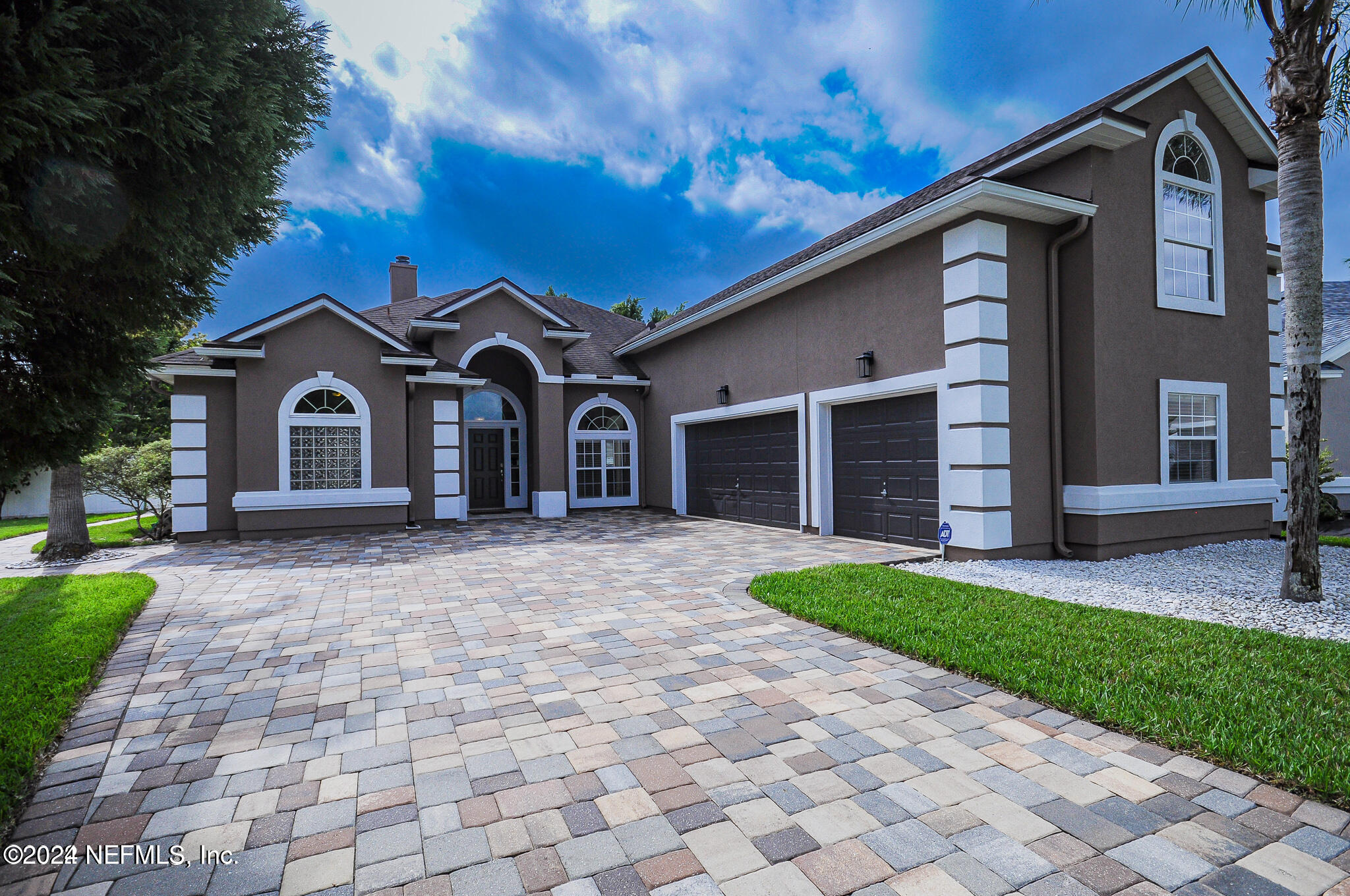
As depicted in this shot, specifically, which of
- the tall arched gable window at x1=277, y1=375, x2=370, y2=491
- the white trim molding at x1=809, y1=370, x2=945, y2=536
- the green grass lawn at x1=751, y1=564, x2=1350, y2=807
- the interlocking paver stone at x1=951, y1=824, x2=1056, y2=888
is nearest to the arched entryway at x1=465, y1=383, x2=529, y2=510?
the tall arched gable window at x1=277, y1=375, x2=370, y2=491

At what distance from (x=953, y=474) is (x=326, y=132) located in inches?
298

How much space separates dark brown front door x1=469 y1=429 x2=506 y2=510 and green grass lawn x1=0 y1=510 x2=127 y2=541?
9.55 meters

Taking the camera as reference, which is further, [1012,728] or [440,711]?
[440,711]

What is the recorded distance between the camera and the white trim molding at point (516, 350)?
1457 centimetres

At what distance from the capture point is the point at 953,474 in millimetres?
8344

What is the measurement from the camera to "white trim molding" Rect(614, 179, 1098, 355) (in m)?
Answer: 7.62

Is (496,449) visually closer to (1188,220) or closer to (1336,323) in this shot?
(1188,220)

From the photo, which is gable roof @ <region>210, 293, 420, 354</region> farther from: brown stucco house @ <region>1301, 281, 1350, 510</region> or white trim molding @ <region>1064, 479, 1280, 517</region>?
brown stucco house @ <region>1301, 281, 1350, 510</region>

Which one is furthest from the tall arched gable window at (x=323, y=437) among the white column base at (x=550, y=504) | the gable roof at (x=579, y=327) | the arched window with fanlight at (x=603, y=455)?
the arched window with fanlight at (x=603, y=455)

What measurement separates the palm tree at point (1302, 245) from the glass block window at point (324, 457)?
44.5 ft

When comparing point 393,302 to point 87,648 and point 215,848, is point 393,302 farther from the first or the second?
point 215,848

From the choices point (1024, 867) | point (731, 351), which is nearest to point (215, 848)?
point (1024, 867)

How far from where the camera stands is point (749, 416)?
1313 centimetres

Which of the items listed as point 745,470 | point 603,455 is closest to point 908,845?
point 745,470
